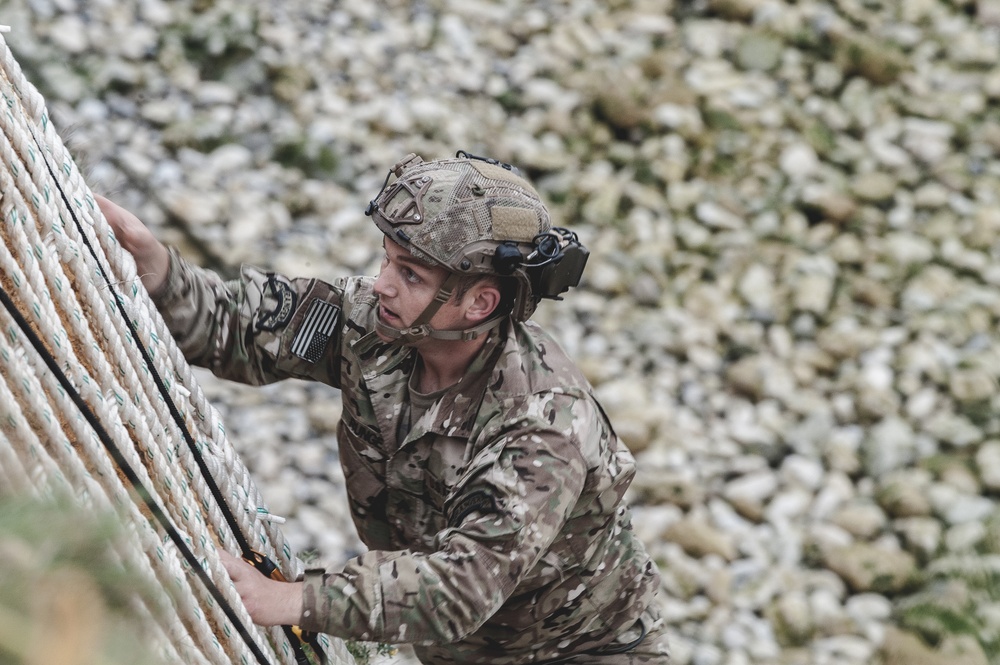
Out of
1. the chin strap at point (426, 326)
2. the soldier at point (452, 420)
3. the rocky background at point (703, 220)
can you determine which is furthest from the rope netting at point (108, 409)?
the rocky background at point (703, 220)

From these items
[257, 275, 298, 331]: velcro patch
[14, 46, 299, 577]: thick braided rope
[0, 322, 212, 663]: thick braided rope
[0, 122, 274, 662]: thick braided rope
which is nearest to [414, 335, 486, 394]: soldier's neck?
[257, 275, 298, 331]: velcro patch

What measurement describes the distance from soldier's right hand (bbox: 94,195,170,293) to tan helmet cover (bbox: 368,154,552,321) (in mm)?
449

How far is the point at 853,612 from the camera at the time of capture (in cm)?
582

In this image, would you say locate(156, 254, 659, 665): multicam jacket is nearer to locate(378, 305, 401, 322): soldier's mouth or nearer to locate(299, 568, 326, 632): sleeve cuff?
locate(299, 568, 326, 632): sleeve cuff

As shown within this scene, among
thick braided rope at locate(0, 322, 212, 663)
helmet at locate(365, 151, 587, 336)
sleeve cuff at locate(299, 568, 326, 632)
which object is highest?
thick braided rope at locate(0, 322, 212, 663)

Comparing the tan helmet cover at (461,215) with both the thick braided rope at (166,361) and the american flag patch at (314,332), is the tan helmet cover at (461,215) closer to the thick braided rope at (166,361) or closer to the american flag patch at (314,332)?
the american flag patch at (314,332)

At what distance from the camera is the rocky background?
586 centimetres

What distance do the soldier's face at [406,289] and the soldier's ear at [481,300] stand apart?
0.14ft

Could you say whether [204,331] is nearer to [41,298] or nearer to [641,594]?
[41,298]

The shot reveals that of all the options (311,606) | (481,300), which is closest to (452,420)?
(481,300)

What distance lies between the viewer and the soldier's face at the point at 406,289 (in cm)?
249

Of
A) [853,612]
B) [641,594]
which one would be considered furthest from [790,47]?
[641,594]

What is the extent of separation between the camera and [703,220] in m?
7.61

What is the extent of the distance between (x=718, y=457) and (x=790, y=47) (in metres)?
3.67
